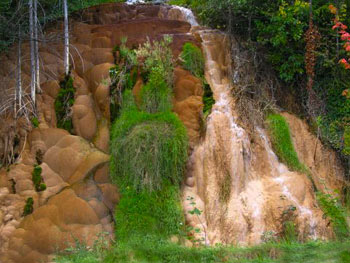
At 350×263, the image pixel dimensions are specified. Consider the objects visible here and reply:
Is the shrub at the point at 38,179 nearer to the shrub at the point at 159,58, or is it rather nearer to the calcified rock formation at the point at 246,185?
the calcified rock formation at the point at 246,185

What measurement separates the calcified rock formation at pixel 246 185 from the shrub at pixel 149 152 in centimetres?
58

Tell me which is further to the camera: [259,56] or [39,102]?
[259,56]

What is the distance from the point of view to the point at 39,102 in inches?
370

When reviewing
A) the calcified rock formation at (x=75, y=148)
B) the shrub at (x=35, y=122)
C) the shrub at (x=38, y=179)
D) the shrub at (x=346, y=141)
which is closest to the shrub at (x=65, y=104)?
the calcified rock formation at (x=75, y=148)

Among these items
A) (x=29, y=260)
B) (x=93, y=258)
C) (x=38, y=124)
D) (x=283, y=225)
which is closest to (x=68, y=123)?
(x=38, y=124)

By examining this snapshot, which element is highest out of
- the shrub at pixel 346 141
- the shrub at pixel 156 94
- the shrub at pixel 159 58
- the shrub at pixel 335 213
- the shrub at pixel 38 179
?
the shrub at pixel 159 58

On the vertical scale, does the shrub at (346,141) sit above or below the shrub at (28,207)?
above

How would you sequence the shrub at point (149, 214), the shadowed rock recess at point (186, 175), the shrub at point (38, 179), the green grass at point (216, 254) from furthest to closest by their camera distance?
1. the shrub at point (38, 179)
2. the shadowed rock recess at point (186, 175)
3. the shrub at point (149, 214)
4. the green grass at point (216, 254)

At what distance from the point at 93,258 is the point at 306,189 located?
4766 millimetres

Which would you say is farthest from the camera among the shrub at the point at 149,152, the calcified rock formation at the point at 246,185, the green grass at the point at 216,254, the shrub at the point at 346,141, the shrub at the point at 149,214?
the shrub at the point at 346,141

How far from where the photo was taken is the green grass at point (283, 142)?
862cm

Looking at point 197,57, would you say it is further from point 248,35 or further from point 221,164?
point 221,164

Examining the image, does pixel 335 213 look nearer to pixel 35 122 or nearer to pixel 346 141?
pixel 346 141

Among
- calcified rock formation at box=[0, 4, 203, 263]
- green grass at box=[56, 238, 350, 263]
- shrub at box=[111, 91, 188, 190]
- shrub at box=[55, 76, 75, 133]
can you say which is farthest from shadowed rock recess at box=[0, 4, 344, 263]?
green grass at box=[56, 238, 350, 263]
